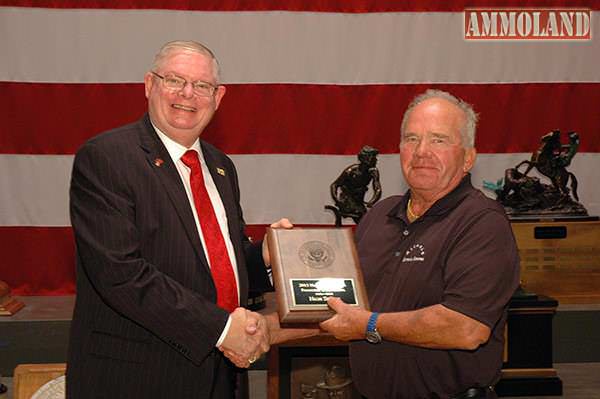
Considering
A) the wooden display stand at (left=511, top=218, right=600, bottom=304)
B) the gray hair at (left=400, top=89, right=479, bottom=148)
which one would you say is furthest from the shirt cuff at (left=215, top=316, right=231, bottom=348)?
the wooden display stand at (left=511, top=218, right=600, bottom=304)

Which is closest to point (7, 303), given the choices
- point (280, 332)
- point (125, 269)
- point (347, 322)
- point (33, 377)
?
point (33, 377)

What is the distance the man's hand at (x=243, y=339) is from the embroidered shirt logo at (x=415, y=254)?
460 mm

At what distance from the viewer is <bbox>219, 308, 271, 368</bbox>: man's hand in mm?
2436

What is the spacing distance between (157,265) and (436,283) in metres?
0.75

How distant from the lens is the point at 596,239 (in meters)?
4.99

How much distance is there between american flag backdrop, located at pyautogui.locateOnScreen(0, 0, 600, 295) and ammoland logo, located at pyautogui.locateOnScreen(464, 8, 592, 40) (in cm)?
5

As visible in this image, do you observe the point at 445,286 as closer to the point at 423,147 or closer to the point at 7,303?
the point at 423,147

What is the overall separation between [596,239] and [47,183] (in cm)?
322

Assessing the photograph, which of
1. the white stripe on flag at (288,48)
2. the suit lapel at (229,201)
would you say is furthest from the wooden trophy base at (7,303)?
the suit lapel at (229,201)

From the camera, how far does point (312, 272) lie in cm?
253

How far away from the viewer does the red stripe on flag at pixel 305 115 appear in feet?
17.6

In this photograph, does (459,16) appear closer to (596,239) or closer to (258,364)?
(596,239)

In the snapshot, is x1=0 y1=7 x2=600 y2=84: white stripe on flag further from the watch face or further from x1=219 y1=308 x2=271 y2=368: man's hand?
the watch face

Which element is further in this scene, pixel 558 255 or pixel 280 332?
pixel 558 255
